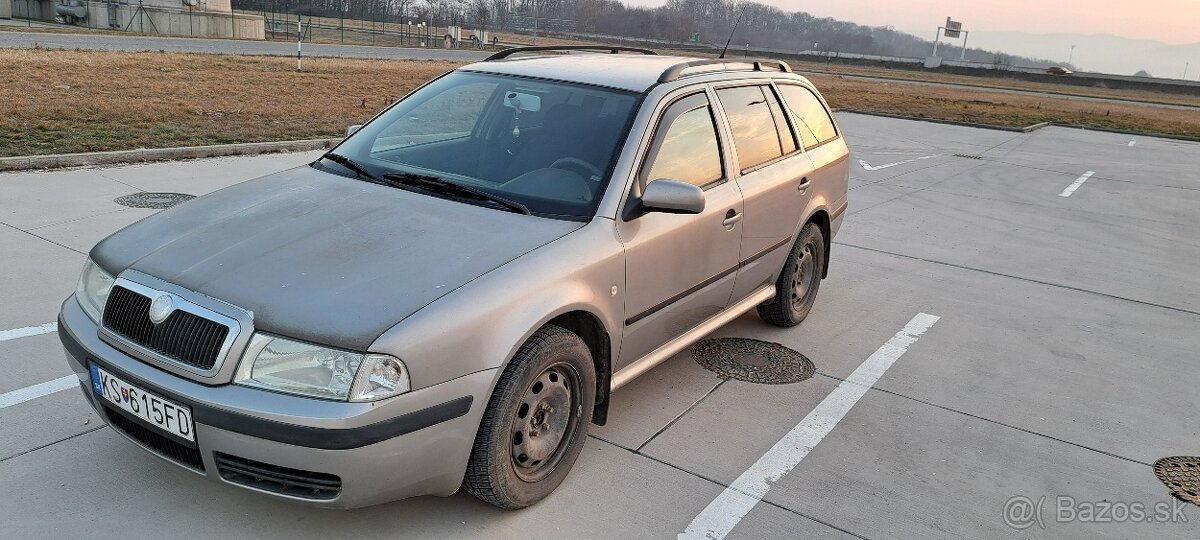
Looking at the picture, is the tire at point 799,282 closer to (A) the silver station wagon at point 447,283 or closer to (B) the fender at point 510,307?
(A) the silver station wagon at point 447,283

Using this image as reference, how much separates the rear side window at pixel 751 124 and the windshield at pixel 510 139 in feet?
2.66

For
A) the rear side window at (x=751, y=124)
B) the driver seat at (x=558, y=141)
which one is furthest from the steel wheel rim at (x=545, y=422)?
the rear side window at (x=751, y=124)

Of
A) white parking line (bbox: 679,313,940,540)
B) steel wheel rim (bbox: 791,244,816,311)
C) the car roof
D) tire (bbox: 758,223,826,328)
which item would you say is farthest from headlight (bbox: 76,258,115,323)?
steel wheel rim (bbox: 791,244,816,311)

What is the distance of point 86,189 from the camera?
26.0 feet

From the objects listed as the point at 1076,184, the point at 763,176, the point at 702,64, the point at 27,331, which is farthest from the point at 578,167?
the point at 1076,184

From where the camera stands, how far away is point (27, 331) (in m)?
4.73

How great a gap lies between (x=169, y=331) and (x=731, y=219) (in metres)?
2.64

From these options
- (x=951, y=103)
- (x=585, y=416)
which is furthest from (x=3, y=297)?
(x=951, y=103)

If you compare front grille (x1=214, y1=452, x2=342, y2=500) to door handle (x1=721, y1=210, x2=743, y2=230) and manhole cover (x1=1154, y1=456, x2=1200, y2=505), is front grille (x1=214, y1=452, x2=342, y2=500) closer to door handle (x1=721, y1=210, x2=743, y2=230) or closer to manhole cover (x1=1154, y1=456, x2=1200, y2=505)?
door handle (x1=721, y1=210, x2=743, y2=230)

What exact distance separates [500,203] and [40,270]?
12.2 feet

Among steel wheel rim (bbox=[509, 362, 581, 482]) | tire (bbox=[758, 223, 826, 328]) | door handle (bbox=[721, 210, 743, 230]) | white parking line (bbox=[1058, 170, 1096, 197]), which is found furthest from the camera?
white parking line (bbox=[1058, 170, 1096, 197])

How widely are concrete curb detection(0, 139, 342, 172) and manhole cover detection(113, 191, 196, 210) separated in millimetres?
1405

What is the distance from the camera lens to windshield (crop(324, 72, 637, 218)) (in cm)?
387

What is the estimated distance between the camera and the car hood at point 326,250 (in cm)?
289
